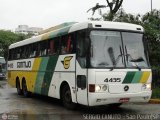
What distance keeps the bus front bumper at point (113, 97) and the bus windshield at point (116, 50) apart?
92 centimetres

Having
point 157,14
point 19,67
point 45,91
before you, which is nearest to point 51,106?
point 45,91

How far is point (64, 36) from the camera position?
15.3m

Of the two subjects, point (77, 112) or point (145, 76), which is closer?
point (145, 76)

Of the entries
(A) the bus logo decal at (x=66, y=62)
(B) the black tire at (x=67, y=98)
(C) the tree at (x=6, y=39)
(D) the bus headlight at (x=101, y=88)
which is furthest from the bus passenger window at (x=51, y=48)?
(C) the tree at (x=6, y=39)

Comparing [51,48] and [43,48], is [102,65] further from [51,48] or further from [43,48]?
[43,48]

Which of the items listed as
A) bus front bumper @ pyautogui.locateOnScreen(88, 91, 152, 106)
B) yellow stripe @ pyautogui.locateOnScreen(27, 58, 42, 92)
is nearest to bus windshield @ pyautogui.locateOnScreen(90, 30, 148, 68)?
bus front bumper @ pyautogui.locateOnScreen(88, 91, 152, 106)

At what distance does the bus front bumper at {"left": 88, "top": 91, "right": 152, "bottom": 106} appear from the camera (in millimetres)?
12719

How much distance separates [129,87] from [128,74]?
0.42 m

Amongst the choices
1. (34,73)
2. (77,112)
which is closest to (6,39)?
(34,73)

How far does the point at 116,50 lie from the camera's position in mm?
13359

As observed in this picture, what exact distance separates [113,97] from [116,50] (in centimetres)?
155

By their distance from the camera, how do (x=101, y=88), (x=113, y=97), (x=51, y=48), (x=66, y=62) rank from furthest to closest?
(x=51, y=48) < (x=66, y=62) < (x=113, y=97) < (x=101, y=88)

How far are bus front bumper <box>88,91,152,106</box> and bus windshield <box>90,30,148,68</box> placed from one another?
36.1 inches

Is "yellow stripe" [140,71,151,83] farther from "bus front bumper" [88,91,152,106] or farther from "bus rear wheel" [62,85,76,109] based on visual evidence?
"bus rear wheel" [62,85,76,109]
